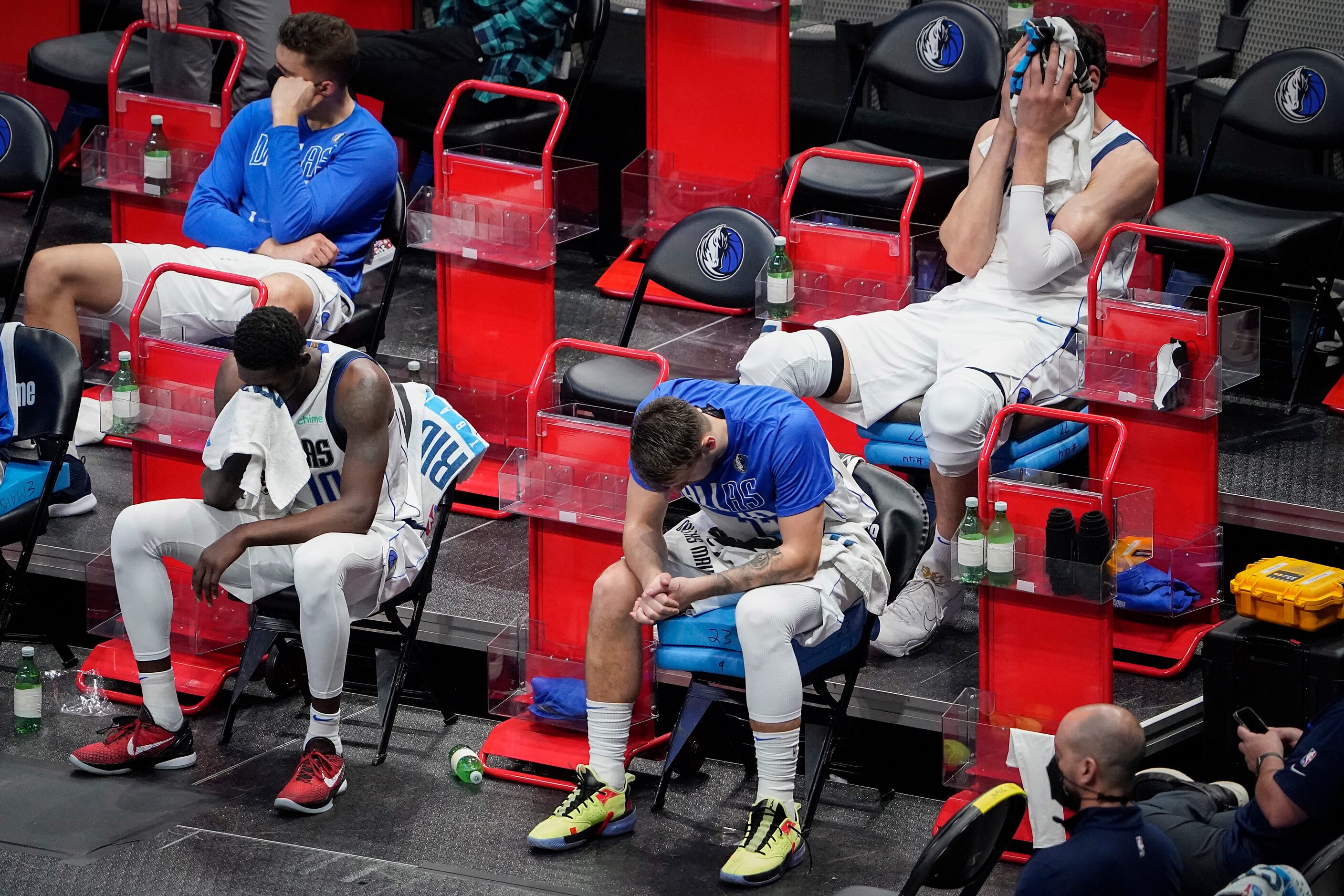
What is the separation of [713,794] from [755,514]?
76 centimetres

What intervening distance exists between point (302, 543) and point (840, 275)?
1741 mm

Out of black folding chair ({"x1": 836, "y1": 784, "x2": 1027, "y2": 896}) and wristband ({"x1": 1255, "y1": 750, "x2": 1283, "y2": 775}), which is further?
wristband ({"x1": 1255, "y1": 750, "x2": 1283, "y2": 775})

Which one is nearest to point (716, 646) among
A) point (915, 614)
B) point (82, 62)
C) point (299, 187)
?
point (915, 614)

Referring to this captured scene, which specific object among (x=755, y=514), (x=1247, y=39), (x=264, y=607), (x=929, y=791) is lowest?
(x=929, y=791)

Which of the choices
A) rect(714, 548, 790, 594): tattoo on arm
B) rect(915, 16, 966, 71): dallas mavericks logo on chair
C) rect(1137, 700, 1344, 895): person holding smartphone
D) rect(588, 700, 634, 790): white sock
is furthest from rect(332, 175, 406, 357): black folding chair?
rect(1137, 700, 1344, 895): person holding smartphone

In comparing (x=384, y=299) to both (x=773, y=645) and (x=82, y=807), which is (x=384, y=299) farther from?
(x=773, y=645)

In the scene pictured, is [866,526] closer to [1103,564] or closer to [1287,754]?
[1103,564]

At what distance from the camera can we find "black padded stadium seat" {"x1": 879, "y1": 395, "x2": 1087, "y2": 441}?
494 cm

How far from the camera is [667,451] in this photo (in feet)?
14.0

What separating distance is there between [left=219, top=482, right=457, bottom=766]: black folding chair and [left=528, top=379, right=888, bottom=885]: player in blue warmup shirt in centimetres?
55

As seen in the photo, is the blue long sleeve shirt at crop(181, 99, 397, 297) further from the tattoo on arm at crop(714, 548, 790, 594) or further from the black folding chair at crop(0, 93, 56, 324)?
the tattoo on arm at crop(714, 548, 790, 594)

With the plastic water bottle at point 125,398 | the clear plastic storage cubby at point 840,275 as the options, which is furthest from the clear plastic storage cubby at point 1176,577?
the plastic water bottle at point 125,398

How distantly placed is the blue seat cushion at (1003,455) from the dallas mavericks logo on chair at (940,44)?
1691 mm

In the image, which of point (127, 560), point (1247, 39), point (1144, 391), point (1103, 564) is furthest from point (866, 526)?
point (1247, 39)
